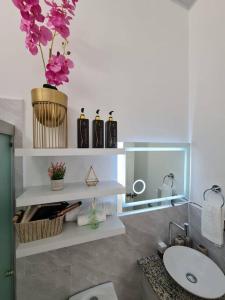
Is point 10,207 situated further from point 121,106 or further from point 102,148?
point 121,106

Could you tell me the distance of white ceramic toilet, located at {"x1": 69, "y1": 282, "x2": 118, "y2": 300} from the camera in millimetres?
1019

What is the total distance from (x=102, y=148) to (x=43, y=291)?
975 millimetres

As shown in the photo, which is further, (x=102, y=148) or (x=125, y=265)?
(x=125, y=265)

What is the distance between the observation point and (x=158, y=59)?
4.30ft

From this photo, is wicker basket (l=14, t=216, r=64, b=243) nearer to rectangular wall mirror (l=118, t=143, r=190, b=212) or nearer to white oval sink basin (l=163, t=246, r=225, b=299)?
rectangular wall mirror (l=118, t=143, r=190, b=212)

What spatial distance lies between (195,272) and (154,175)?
73 cm

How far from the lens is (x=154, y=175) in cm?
135

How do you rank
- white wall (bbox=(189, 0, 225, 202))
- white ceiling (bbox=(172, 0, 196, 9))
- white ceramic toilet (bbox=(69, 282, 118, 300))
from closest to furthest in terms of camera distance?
white ceramic toilet (bbox=(69, 282, 118, 300)) → white wall (bbox=(189, 0, 225, 202)) → white ceiling (bbox=(172, 0, 196, 9))

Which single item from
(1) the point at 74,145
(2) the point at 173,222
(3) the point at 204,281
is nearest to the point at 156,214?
(2) the point at 173,222

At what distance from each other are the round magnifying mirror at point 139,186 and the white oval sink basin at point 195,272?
47 cm

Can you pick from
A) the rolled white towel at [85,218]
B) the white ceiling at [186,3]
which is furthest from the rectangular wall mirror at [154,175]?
the white ceiling at [186,3]

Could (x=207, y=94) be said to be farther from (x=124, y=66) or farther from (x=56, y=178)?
(x=56, y=178)

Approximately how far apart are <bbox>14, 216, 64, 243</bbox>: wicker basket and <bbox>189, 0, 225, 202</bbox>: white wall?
117 centimetres

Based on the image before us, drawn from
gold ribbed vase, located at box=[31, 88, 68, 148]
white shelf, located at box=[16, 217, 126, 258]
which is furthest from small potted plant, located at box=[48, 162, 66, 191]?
white shelf, located at box=[16, 217, 126, 258]
